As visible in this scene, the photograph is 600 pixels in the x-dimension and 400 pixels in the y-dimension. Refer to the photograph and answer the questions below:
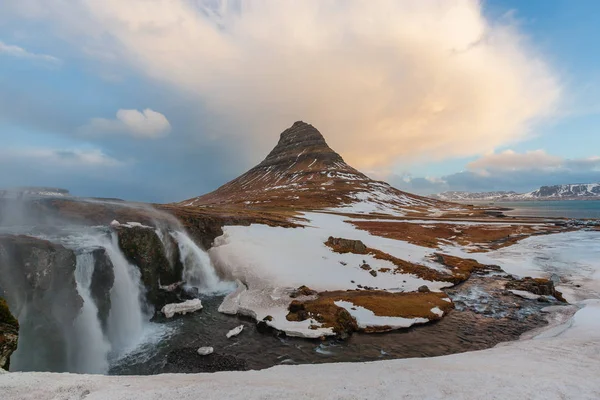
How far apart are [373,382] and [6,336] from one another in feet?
61.9

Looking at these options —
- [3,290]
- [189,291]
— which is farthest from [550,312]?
[3,290]

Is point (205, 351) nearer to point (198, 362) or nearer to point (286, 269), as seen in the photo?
point (198, 362)

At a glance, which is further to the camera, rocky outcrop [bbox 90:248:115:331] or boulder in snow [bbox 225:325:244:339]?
rocky outcrop [bbox 90:248:115:331]

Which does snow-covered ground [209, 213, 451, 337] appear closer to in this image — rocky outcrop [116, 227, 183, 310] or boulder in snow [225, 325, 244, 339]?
boulder in snow [225, 325, 244, 339]

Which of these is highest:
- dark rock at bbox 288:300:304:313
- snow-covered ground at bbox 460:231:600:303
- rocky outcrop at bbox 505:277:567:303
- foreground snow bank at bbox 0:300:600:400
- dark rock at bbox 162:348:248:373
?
foreground snow bank at bbox 0:300:600:400

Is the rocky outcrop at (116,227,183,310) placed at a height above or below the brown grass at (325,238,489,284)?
above

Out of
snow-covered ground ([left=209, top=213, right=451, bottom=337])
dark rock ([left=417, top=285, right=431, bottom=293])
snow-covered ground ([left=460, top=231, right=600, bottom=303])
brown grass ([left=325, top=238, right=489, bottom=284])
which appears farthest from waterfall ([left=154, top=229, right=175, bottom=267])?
snow-covered ground ([left=460, top=231, right=600, bottom=303])

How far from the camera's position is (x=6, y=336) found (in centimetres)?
1484

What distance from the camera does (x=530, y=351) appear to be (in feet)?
63.4

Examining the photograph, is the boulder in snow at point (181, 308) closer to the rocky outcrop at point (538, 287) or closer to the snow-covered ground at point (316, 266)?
the snow-covered ground at point (316, 266)

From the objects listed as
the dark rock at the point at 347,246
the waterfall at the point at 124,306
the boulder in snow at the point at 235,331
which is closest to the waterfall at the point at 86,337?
the waterfall at the point at 124,306

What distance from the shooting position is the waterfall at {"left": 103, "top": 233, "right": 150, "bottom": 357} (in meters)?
24.3

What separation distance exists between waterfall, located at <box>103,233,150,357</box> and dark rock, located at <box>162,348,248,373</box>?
16.9 ft

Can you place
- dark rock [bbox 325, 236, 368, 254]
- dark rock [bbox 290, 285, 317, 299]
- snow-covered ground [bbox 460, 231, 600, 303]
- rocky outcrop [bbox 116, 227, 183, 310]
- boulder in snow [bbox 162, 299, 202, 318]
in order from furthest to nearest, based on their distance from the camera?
dark rock [bbox 325, 236, 368, 254], snow-covered ground [bbox 460, 231, 600, 303], dark rock [bbox 290, 285, 317, 299], rocky outcrop [bbox 116, 227, 183, 310], boulder in snow [bbox 162, 299, 202, 318]
